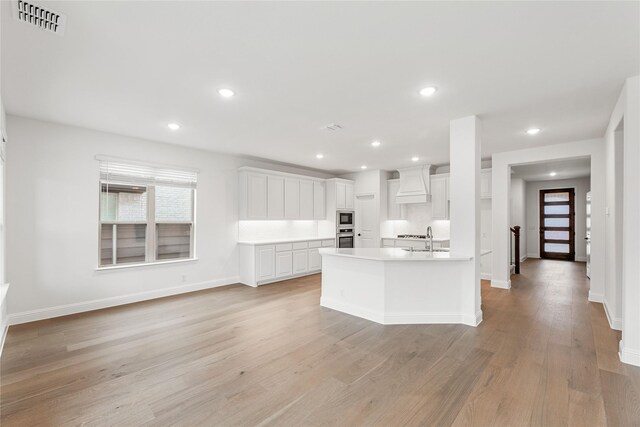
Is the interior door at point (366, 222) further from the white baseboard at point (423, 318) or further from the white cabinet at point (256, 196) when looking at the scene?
the white baseboard at point (423, 318)

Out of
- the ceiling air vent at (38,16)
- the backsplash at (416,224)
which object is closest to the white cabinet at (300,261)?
the backsplash at (416,224)

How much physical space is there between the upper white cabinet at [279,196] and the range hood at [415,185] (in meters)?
2.00

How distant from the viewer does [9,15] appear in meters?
1.90

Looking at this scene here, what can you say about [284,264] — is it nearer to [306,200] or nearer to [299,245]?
[299,245]

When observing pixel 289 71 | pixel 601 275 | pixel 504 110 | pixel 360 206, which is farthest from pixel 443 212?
pixel 289 71

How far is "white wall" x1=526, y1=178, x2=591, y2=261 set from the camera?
916 centimetres

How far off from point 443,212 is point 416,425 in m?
5.59

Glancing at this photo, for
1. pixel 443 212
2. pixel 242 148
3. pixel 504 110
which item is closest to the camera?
pixel 504 110

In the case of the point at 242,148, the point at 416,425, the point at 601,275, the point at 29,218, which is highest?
the point at 242,148

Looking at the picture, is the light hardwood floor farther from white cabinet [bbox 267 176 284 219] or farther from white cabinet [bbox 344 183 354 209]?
white cabinet [bbox 344 183 354 209]

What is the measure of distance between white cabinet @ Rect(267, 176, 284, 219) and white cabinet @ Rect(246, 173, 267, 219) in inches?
4.1

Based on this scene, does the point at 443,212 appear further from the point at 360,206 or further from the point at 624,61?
the point at 624,61

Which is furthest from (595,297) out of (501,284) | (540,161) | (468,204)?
(468,204)

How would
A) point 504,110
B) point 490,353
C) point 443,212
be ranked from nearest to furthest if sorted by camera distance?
point 490,353
point 504,110
point 443,212
